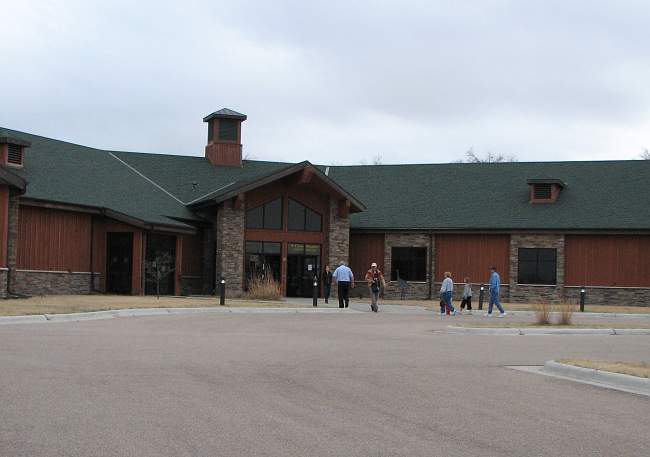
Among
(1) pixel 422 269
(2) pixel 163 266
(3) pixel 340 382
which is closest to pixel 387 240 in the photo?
(1) pixel 422 269

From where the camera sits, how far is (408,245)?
4084 cm

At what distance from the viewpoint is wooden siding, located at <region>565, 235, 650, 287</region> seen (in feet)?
124

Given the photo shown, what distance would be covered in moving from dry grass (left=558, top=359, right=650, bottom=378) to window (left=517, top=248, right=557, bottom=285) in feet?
82.2

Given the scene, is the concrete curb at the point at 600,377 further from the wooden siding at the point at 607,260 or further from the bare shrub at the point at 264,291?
the wooden siding at the point at 607,260

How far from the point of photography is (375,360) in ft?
46.1

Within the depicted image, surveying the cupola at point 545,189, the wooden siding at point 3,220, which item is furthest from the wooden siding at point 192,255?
the cupola at point 545,189

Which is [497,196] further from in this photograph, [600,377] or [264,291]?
[600,377]

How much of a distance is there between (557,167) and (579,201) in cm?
363

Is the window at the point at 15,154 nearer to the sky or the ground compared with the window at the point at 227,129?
nearer to the ground

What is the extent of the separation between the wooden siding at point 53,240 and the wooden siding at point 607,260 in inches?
771

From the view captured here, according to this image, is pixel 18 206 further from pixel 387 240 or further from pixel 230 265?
pixel 387 240

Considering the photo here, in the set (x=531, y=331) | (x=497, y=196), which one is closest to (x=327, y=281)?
(x=497, y=196)

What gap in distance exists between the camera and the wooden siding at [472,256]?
130 ft

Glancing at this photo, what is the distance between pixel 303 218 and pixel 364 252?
414 centimetres
